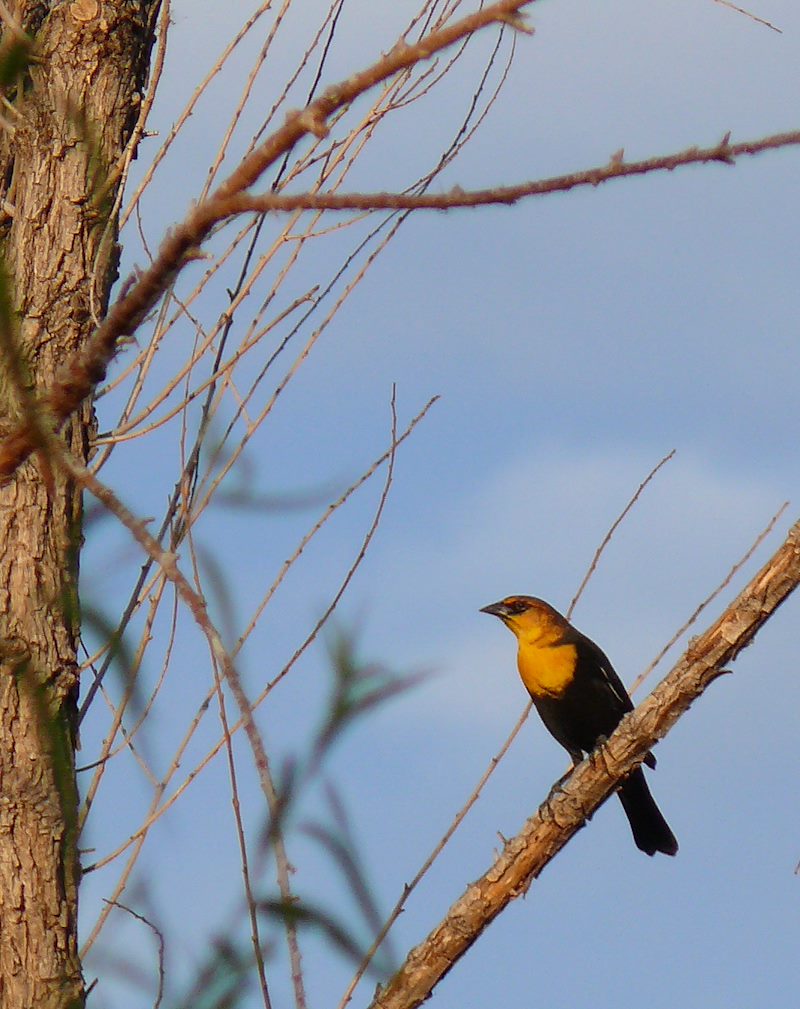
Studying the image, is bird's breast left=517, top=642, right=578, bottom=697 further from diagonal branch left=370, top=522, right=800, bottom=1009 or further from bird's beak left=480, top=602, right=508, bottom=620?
diagonal branch left=370, top=522, right=800, bottom=1009

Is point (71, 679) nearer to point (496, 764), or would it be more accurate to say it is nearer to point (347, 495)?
point (347, 495)

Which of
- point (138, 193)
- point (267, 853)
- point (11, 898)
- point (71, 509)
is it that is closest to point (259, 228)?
point (138, 193)

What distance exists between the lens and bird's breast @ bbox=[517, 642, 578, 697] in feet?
17.9

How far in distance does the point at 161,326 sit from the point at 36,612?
722 millimetres

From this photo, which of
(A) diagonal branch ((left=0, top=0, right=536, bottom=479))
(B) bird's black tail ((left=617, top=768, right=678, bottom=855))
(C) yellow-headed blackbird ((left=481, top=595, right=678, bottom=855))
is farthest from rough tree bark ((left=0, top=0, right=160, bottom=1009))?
(B) bird's black tail ((left=617, top=768, right=678, bottom=855))

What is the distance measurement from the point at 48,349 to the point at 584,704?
337 centimetres

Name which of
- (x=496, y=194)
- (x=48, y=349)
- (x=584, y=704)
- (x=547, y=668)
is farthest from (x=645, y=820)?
(x=496, y=194)

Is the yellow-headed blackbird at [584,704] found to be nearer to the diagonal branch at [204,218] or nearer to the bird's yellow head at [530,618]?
the bird's yellow head at [530,618]

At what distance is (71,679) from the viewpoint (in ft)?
7.59

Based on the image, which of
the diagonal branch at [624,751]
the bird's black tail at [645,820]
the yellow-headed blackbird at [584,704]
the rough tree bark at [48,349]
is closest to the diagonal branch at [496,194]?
the rough tree bark at [48,349]

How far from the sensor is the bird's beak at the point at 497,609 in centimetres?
594

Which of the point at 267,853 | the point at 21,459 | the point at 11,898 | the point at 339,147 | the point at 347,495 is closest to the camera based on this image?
the point at 21,459

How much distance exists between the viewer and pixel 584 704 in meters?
5.38

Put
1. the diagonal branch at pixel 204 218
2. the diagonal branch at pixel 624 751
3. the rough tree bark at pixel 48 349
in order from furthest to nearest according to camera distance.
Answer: the diagonal branch at pixel 624 751, the rough tree bark at pixel 48 349, the diagonal branch at pixel 204 218
